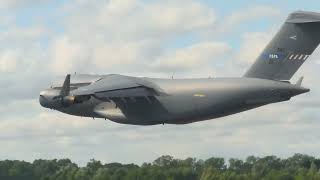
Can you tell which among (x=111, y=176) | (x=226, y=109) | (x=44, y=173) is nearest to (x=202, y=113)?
(x=226, y=109)

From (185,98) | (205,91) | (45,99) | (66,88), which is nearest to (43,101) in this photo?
(45,99)

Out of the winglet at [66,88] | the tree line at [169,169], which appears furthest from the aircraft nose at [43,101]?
the tree line at [169,169]

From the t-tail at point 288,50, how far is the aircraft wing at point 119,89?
4.87 metres

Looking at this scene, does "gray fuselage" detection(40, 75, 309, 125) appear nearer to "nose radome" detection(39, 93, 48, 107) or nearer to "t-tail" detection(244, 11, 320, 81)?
"nose radome" detection(39, 93, 48, 107)

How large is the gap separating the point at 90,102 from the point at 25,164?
427 feet

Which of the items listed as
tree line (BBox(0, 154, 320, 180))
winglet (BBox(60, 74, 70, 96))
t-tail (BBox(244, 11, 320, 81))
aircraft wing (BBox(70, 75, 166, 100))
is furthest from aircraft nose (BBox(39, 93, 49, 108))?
tree line (BBox(0, 154, 320, 180))

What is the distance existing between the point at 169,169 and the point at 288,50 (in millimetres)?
101825

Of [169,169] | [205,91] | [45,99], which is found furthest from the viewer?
[169,169]

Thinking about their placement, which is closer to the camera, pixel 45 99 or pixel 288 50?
pixel 288 50

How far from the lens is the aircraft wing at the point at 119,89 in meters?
40.8

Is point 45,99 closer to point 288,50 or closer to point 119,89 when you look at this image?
point 119,89

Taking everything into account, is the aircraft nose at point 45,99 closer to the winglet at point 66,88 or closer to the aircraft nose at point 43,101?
the aircraft nose at point 43,101

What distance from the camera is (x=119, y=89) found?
41.0 m

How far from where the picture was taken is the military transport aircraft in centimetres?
4034
